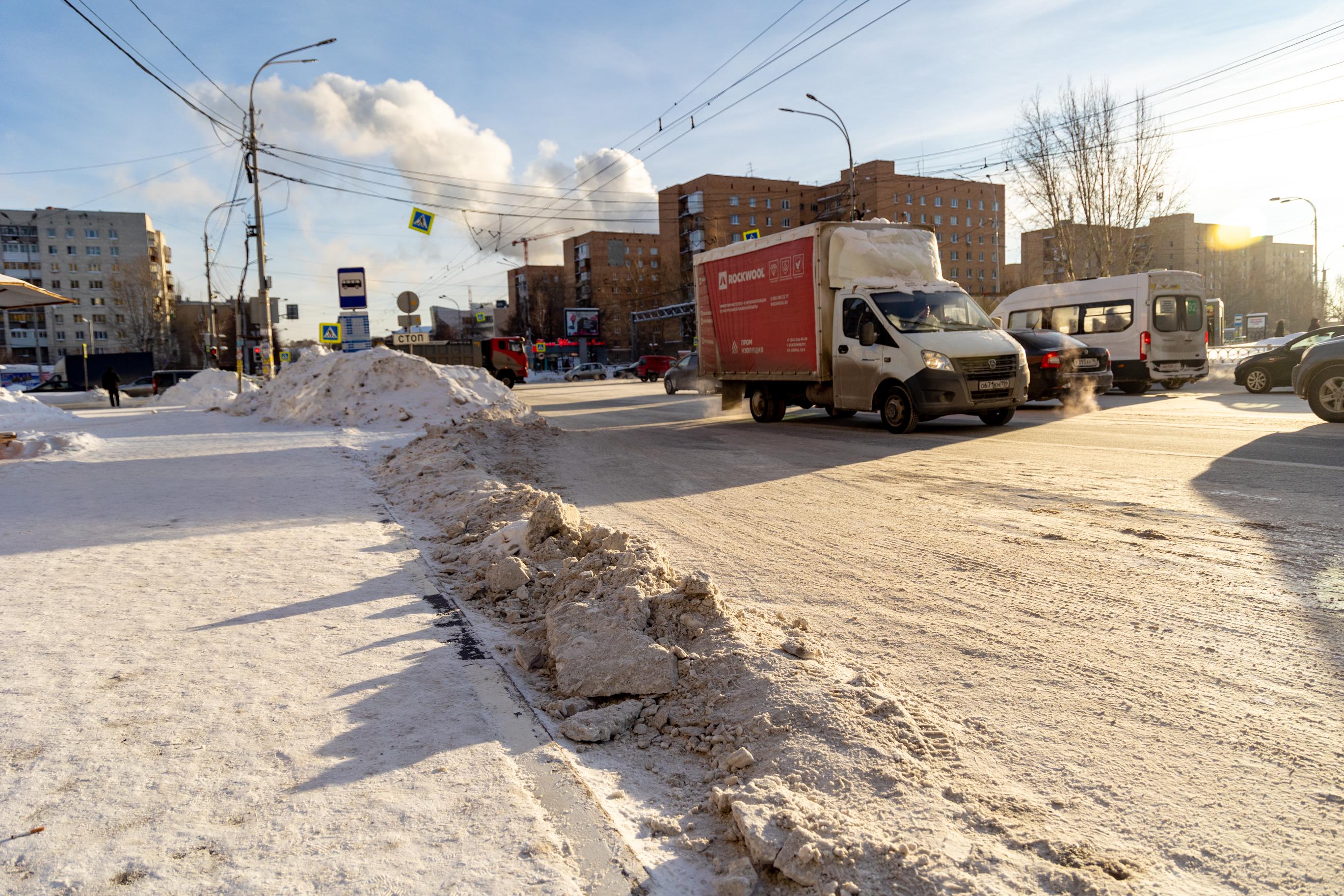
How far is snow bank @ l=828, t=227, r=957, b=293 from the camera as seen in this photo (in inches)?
552

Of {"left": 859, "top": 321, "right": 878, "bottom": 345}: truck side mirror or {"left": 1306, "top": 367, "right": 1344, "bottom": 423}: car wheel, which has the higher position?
{"left": 859, "top": 321, "right": 878, "bottom": 345}: truck side mirror

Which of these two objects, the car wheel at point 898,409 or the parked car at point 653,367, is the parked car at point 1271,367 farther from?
the parked car at point 653,367

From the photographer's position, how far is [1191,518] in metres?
6.03

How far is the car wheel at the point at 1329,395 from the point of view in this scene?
11336 mm

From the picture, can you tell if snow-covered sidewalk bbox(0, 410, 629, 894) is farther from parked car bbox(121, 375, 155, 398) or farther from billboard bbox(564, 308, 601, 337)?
billboard bbox(564, 308, 601, 337)

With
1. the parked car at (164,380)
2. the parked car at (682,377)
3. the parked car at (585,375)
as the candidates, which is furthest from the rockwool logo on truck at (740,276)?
the parked car at (585,375)

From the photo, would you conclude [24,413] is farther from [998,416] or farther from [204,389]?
[998,416]

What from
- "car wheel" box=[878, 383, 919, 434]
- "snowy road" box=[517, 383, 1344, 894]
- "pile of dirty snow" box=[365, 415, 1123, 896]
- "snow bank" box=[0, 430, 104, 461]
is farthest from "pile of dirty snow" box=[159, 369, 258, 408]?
"pile of dirty snow" box=[365, 415, 1123, 896]

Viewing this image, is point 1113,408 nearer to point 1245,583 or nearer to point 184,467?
point 1245,583

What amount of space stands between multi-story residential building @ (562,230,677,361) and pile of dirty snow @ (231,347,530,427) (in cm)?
8363

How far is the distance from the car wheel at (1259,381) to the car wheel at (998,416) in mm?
9694

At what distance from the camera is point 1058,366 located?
16.8 metres

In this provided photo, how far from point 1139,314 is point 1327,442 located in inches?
478

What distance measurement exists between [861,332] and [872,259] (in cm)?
151
